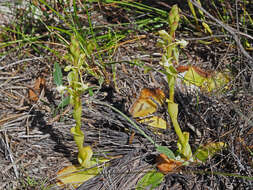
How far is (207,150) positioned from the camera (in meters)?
1.58

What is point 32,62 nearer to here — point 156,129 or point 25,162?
point 25,162

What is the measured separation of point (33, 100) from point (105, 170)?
0.70 meters

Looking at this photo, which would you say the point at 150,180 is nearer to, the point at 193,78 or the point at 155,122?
the point at 155,122

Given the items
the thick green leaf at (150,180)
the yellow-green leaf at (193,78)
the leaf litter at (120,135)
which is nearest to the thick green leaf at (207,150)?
the leaf litter at (120,135)

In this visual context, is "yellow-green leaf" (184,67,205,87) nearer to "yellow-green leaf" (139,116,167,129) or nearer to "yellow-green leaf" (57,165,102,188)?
"yellow-green leaf" (139,116,167,129)

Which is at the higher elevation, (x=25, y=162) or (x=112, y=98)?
(x=112, y=98)

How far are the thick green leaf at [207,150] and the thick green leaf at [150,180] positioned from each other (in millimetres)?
229

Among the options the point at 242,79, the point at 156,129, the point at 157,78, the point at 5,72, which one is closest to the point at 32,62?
the point at 5,72

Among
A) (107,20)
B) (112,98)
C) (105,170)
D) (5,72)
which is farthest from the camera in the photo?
(107,20)

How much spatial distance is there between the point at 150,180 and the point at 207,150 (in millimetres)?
344

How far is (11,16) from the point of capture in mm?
2438

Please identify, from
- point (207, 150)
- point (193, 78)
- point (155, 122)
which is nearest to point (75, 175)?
point (155, 122)

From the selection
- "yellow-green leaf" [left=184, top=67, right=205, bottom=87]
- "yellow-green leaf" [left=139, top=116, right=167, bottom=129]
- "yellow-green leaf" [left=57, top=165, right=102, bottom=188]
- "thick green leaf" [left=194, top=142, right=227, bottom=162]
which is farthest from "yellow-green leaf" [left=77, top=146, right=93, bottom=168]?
"yellow-green leaf" [left=184, top=67, right=205, bottom=87]

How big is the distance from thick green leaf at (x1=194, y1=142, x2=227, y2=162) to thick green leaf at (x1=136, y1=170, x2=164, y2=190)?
0.23m
